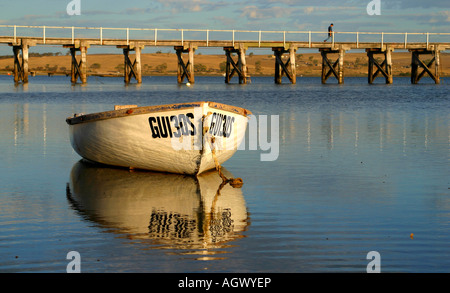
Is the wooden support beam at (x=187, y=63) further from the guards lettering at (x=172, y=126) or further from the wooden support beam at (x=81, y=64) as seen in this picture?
the guards lettering at (x=172, y=126)

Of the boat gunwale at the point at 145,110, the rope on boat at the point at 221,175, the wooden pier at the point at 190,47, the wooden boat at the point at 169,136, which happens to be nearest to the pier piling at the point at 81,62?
the wooden pier at the point at 190,47

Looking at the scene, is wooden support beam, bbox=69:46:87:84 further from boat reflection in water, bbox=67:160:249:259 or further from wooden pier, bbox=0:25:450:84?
boat reflection in water, bbox=67:160:249:259

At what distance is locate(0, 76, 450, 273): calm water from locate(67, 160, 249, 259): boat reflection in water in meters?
0.02

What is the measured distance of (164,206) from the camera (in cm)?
1223

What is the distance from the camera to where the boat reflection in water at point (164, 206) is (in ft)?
32.6

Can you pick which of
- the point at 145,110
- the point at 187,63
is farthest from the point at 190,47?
the point at 145,110

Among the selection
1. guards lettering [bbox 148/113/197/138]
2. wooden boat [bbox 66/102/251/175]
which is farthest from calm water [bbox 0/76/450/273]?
guards lettering [bbox 148/113/197/138]

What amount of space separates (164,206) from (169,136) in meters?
3.63

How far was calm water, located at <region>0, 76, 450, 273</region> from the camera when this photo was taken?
881 centimetres

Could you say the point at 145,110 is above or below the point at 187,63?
below

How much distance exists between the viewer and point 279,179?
1479cm

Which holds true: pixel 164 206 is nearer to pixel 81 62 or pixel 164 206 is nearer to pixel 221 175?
pixel 221 175

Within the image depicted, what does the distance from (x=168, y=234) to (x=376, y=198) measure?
424cm
